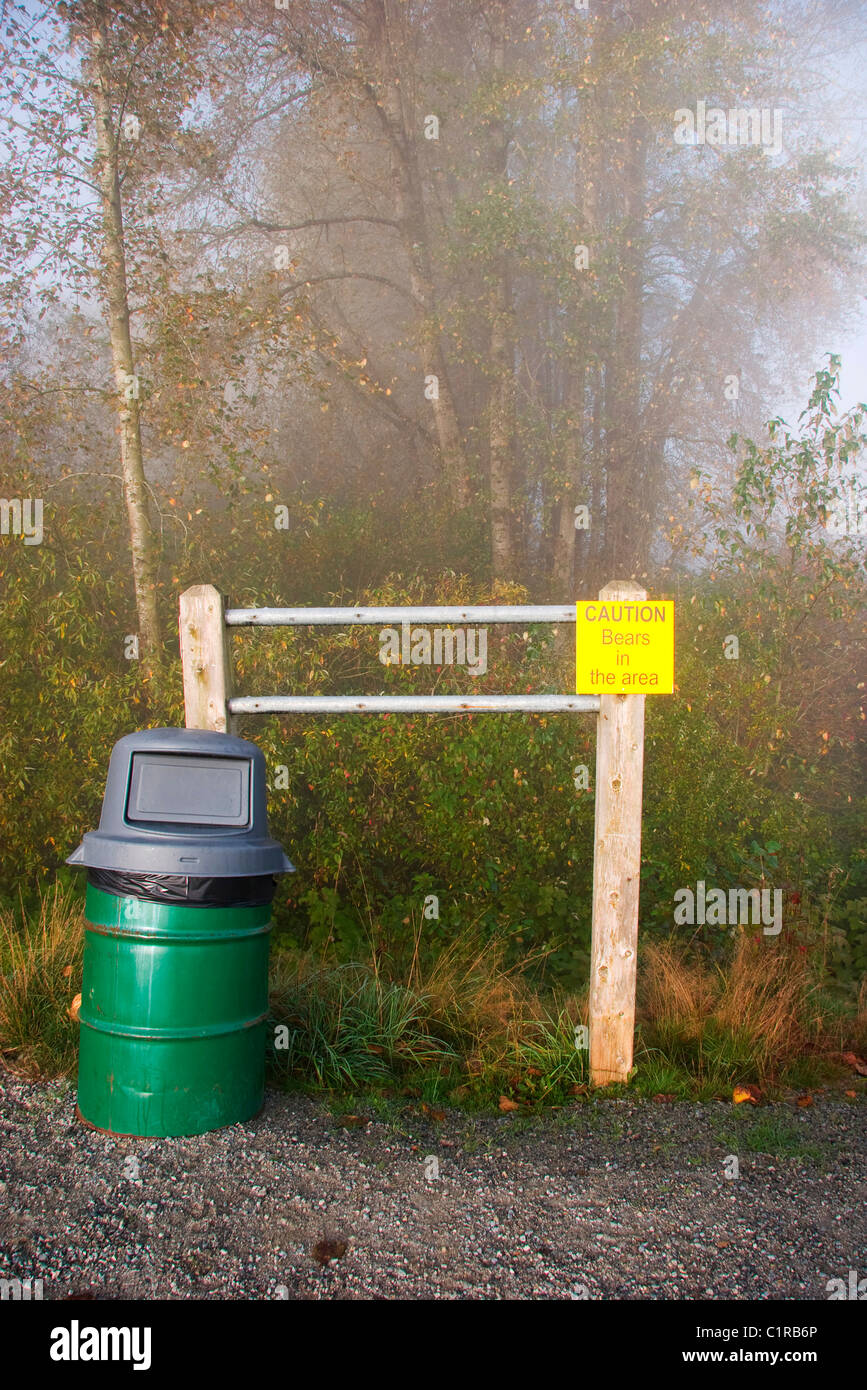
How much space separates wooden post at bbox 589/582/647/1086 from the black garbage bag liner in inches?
63.0

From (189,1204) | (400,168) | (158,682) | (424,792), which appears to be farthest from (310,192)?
(189,1204)

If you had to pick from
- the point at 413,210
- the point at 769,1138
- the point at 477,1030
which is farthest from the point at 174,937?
the point at 413,210

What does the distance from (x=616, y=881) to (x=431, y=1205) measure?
1555 mm

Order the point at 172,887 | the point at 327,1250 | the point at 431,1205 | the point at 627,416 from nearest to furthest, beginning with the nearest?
the point at 327,1250
the point at 431,1205
the point at 172,887
the point at 627,416

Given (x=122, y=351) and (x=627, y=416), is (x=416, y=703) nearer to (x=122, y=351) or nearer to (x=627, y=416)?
(x=122, y=351)

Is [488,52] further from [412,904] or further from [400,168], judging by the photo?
[412,904]

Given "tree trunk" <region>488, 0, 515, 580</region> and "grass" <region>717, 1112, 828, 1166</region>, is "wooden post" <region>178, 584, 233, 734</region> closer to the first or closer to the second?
"grass" <region>717, 1112, 828, 1166</region>

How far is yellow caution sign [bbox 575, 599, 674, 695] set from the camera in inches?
160

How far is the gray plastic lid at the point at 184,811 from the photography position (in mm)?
3350

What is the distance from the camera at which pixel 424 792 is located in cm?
635

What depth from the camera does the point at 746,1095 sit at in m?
4.19

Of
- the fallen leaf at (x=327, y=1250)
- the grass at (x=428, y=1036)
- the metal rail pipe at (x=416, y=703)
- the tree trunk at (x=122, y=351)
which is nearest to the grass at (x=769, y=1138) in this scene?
the grass at (x=428, y=1036)

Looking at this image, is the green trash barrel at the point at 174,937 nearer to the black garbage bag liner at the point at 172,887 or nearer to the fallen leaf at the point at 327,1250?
the black garbage bag liner at the point at 172,887

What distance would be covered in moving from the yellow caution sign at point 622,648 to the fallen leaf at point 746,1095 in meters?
1.78
